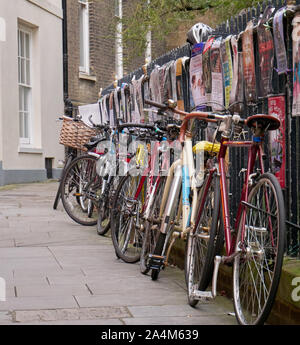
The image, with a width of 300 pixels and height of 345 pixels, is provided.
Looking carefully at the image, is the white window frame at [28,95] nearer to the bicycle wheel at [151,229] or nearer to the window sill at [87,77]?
the window sill at [87,77]

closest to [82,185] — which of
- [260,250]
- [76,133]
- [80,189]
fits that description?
[80,189]

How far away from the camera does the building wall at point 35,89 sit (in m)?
15.8

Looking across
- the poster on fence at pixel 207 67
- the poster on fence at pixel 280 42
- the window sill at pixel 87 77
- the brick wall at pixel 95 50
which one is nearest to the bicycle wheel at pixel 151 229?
the poster on fence at pixel 207 67

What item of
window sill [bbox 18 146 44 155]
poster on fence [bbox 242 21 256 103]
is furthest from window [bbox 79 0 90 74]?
poster on fence [bbox 242 21 256 103]

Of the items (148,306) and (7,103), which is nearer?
(148,306)

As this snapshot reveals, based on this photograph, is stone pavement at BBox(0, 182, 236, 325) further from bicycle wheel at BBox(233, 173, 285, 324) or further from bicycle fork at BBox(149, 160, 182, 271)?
bicycle wheel at BBox(233, 173, 285, 324)

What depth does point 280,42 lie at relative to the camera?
15.4ft

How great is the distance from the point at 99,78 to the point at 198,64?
16.0 meters

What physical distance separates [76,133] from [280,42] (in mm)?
5476

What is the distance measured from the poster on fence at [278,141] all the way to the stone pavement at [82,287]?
0.92m

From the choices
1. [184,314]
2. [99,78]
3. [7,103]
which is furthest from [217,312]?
[99,78]
